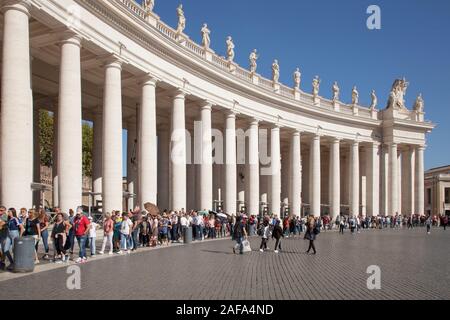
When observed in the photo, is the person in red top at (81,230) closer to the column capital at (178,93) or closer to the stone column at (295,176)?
the column capital at (178,93)

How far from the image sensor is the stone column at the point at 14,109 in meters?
24.2

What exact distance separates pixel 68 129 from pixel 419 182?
6510cm

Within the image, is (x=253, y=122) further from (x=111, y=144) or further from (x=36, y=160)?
(x=111, y=144)

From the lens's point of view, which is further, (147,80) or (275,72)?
(275,72)

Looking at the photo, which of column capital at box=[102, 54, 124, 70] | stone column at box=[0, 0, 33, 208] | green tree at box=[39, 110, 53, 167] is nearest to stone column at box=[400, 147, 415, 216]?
green tree at box=[39, 110, 53, 167]

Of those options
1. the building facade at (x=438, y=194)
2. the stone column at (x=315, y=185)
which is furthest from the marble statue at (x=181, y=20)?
the building facade at (x=438, y=194)

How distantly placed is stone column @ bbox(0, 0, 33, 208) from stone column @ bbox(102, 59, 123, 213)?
9169 mm

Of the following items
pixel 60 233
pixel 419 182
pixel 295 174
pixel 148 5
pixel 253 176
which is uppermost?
pixel 148 5

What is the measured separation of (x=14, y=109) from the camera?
79.9 ft

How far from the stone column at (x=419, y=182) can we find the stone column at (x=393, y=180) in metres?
5.60

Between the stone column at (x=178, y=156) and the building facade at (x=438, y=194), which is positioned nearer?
the stone column at (x=178, y=156)

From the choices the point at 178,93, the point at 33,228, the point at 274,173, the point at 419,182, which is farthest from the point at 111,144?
the point at 419,182

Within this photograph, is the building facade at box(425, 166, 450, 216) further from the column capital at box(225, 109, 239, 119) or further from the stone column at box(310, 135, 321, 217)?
the column capital at box(225, 109, 239, 119)
